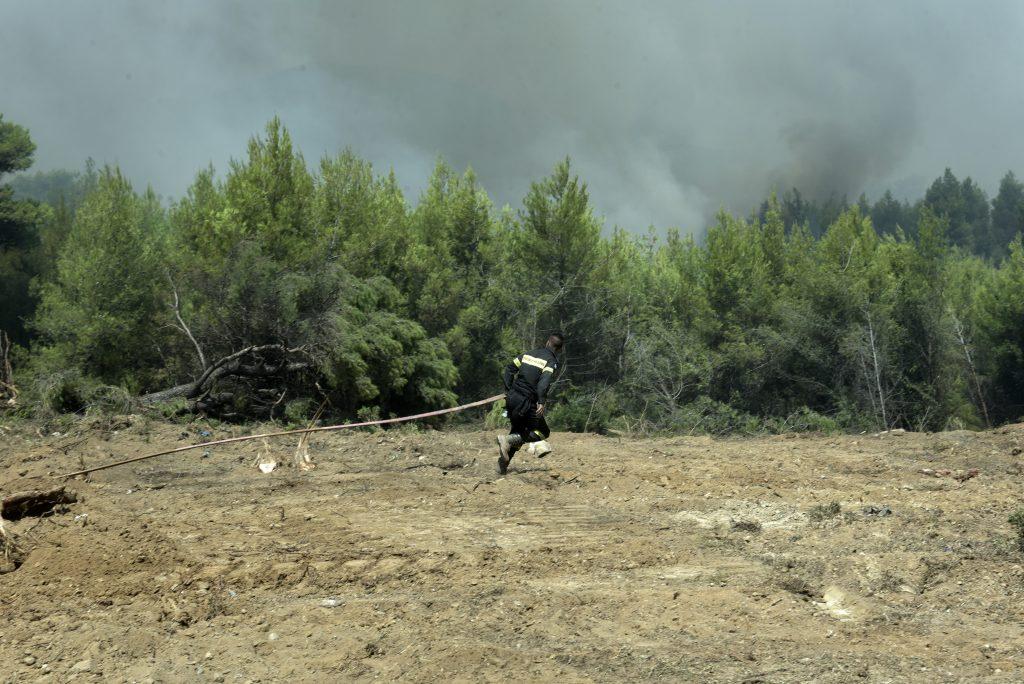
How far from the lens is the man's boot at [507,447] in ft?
31.8

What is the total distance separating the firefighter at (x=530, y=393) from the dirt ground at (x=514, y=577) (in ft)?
1.93

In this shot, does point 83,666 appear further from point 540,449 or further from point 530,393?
point 530,393

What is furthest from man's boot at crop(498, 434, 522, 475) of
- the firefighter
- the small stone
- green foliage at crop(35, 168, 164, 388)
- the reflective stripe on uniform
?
green foliage at crop(35, 168, 164, 388)

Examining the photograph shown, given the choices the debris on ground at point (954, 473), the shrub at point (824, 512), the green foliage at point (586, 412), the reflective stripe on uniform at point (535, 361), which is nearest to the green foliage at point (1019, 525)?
the shrub at point (824, 512)

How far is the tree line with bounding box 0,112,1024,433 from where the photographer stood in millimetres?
17344

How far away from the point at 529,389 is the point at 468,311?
13.3 meters

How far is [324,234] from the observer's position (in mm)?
19688

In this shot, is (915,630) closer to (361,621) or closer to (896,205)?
(361,621)

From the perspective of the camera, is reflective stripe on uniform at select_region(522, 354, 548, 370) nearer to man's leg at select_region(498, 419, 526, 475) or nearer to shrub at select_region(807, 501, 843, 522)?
man's leg at select_region(498, 419, 526, 475)

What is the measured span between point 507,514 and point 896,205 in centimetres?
11590

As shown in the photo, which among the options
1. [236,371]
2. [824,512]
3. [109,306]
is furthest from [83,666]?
→ [109,306]

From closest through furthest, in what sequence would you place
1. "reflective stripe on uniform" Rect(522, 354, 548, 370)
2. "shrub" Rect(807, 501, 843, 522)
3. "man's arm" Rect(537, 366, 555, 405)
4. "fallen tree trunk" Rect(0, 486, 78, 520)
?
"fallen tree trunk" Rect(0, 486, 78, 520) < "shrub" Rect(807, 501, 843, 522) < "man's arm" Rect(537, 366, 555, 405) < "reflective stripe on uniform" Rect(522, 354, 548, 370)

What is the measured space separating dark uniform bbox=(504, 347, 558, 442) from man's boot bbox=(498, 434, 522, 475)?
0.08m

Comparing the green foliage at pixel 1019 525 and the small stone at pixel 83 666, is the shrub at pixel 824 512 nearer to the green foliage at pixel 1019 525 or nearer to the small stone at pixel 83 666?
the green foliage at pixel 1019 525
